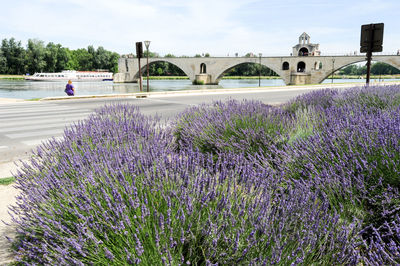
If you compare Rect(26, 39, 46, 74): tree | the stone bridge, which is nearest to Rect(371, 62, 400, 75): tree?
the stone bridge

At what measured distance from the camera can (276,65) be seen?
71.1m

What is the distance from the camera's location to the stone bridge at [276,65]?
61.5 meters

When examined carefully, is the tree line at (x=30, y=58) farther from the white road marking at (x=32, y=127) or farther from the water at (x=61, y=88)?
the white road marking at (x=32, y=127)

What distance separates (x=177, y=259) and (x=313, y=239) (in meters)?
0.84

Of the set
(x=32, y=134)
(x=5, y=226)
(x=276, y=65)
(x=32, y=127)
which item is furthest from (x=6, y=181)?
(x=276, y=65)

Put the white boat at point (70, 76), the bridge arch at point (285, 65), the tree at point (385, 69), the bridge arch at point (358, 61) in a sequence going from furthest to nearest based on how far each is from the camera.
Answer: the tree at point (385, 69) < the white boat at point (70, 76) < the bridge arch at point (285, 65) < the bridge arch at point (358, 61)

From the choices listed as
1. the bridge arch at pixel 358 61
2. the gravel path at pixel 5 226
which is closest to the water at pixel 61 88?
the bridge arch at pixel 358 61

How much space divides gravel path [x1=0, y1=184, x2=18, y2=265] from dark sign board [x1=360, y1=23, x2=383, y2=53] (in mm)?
13714

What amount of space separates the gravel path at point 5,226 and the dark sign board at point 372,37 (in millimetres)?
13714

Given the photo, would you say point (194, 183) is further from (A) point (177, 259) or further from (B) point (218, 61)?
(B) point (218, 61)

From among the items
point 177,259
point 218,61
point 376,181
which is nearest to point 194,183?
point 177,259

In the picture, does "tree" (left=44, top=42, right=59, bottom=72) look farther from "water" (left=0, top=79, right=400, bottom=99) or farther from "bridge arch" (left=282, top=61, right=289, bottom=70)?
"bridge arch" (left=282, top=61, right=289, bottom=70)

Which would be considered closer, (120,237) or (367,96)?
(120,237)

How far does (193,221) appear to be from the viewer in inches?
77.2
